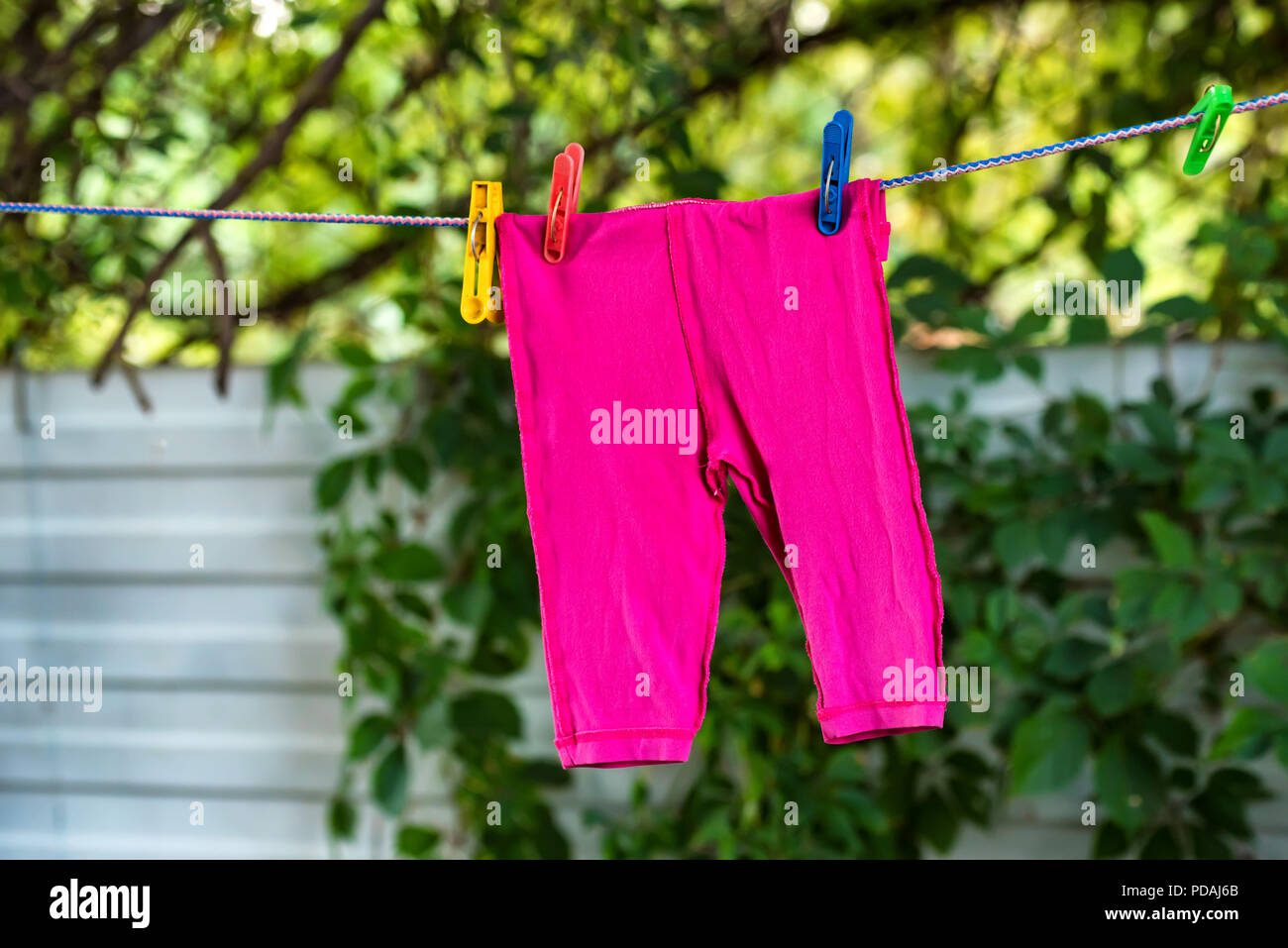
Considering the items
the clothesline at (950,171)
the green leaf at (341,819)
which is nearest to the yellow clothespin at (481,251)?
the clothesline at (950,171)

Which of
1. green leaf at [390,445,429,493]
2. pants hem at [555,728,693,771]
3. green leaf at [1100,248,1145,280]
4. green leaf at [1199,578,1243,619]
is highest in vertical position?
green leaf at [1100,248,1145,280]

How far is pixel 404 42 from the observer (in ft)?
6.72

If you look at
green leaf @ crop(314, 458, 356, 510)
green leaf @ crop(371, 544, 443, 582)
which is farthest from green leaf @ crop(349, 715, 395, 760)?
green leaf @ crop(314, 458, 356, 510)

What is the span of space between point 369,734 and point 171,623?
1.75ft

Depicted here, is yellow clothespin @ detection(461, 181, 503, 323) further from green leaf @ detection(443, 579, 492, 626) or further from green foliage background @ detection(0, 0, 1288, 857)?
green leaf @ detection(443, 579, 492, 626)

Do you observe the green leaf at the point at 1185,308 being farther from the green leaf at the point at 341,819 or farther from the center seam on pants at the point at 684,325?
the green leaf at the point at 341,819

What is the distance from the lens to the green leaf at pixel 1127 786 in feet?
5.08

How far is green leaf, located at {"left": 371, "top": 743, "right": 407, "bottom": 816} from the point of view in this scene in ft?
5.62

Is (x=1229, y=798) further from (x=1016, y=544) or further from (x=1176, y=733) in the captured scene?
(x=1016, y=544)

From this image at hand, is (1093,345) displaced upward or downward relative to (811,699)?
upward

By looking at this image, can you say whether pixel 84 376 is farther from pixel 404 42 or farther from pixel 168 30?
pixel 404 42

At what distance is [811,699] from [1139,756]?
0.50 meters

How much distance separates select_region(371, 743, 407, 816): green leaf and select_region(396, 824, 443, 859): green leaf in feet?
0.32

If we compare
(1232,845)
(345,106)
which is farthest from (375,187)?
(1232,845)
